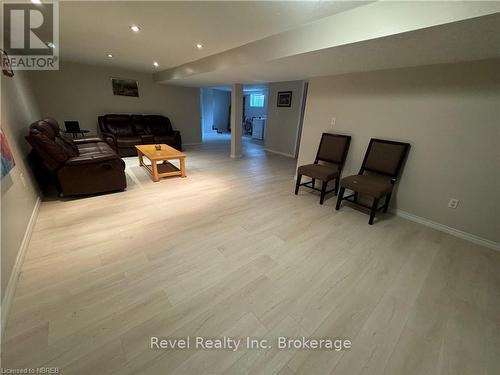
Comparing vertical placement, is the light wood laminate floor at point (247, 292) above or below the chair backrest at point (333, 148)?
below

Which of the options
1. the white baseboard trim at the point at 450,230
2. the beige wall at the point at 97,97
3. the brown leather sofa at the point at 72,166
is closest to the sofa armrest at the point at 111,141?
the beige wall at the point at 97,97

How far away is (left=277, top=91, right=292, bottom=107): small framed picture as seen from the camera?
5.77m

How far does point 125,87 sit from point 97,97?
2.42 feet

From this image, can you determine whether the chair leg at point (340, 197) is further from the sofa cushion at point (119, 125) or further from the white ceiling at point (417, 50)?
the sofa cushion at point (119, 125)

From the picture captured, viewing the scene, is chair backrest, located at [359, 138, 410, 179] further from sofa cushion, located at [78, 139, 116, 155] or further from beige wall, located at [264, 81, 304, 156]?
sofa cushion, located at [78, 139, 116, 155]

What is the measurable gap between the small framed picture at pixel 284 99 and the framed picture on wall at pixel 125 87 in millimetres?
4059

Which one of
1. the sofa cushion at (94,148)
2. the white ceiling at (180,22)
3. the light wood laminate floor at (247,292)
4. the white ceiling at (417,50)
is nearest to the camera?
the light wood laminate floor at (247,292)

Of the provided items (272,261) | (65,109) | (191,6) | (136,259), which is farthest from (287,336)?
(65,109)

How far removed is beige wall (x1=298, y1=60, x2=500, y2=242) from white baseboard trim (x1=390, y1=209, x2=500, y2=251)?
45mm

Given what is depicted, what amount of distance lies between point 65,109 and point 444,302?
7434 mm

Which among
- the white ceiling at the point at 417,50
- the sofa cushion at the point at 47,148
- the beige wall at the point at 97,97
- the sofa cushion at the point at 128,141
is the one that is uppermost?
the white ceiling at the point at 417,50

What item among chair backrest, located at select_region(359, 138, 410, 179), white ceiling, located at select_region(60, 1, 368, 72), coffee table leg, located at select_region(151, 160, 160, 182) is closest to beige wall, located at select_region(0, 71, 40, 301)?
white ceiling, located at select_region(60, 1, 368, 72)

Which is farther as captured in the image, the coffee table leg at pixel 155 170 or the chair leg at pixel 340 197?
the coffee table leg at pixel 155 170

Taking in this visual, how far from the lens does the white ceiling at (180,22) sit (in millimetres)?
1776
